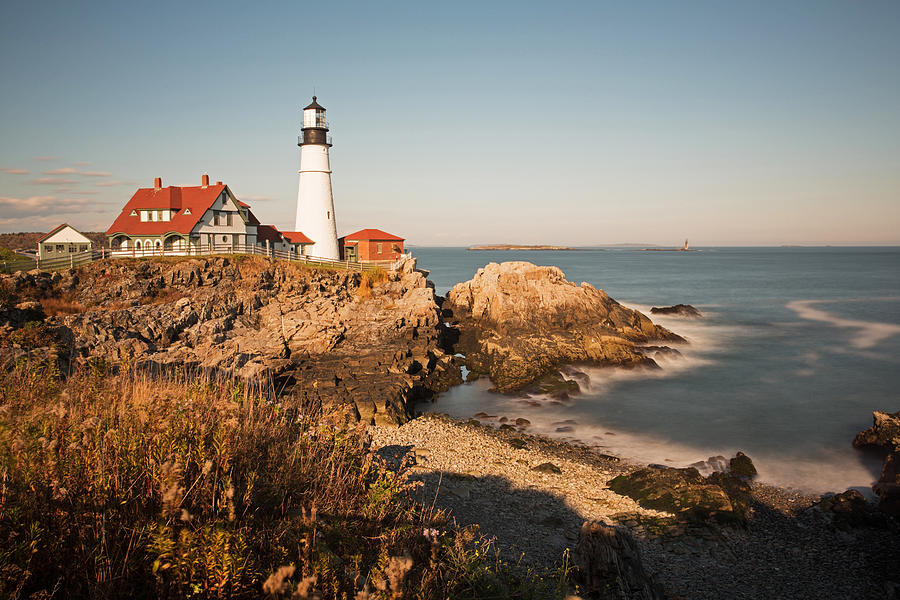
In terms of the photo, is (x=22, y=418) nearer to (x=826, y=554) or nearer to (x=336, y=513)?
(x=336, y=513)

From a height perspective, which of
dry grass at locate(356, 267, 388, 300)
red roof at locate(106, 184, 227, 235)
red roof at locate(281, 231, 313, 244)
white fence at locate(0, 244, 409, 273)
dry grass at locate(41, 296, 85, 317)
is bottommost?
dry grass at locate(41, 296, 85, 317)

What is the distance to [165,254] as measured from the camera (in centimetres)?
3138

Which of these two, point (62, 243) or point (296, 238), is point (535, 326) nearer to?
point (296, 238)

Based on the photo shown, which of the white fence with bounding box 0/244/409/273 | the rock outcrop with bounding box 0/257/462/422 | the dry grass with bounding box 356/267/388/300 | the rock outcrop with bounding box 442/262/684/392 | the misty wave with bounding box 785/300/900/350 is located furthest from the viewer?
the misty wave with bounding box 785/300/900/350

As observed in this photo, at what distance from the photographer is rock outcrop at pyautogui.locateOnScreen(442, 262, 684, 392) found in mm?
26672

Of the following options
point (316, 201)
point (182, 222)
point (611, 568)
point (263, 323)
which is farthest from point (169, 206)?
point (611, 568)

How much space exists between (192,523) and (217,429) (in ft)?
3.90

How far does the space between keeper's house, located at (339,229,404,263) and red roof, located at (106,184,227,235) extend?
424 inches

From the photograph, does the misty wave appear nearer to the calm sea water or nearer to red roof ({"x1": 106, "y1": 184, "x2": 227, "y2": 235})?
the calm sea water

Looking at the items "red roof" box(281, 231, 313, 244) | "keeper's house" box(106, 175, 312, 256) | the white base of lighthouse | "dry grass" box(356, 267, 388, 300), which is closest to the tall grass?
"dry grass" box(356, 267, 388, 300)

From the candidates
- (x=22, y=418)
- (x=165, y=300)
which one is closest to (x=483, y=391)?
(x=165, y=300)

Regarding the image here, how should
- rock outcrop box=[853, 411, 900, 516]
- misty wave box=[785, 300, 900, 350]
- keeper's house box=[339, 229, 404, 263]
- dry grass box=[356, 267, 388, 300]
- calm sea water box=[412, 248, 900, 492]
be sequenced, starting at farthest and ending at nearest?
keeper's house box=[339, 229, 404, 263]
misty wave box=[785, 300, 900, 350]
dry grass box=[356, 267, 388, 300]
calm sea water box=[412, 248, 900, 492]
rock outcrop box=[853, 411, 900, 516]

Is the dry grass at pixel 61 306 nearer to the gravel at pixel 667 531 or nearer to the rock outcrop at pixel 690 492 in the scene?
the gravel at pixel 667 531

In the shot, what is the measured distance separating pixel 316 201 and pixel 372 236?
210 inches
